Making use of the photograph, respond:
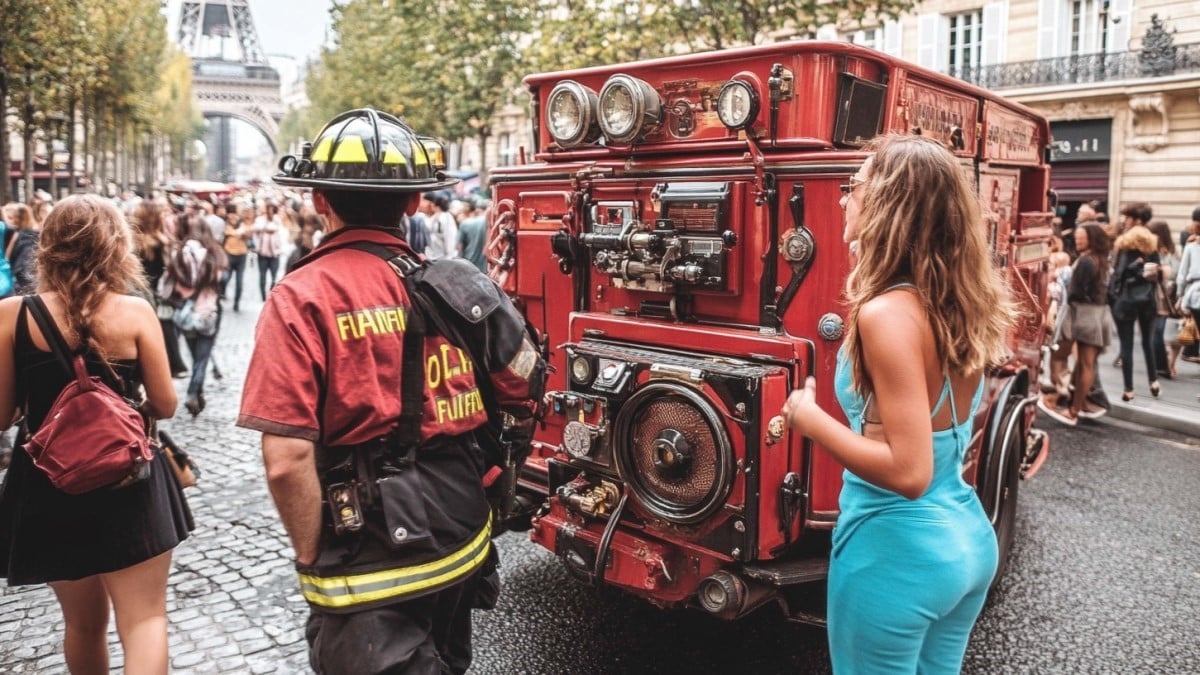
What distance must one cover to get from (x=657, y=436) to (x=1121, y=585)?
3029mm

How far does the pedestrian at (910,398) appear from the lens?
2162 mm

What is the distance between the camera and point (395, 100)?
93.9ft

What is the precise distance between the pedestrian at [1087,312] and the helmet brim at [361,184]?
26.2ft

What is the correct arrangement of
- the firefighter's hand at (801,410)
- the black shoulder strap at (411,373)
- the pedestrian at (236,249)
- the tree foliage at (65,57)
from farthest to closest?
the pedestrian at (236,249) < the tree foliage at (65,57) < the black shoulder strap at (411,373) < the firefighter's hand at (801,410)

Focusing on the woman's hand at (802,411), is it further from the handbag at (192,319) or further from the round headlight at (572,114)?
the handbag at (192,319)

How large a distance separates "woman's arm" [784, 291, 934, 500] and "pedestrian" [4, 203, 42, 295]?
723 centimetres

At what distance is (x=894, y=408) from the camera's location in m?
2.14

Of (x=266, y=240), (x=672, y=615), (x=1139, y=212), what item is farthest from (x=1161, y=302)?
(x=266, y=240)

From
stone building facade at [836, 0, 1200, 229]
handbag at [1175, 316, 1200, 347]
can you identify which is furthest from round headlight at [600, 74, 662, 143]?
stone building facade at [836, 0, 1200, 229]

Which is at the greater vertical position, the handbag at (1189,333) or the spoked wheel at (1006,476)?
the handbag at (1189,333)

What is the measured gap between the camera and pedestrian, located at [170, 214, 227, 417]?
8.56 m

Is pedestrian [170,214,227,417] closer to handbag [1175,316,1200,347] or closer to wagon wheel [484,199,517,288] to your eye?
wagon wheel [484,199,517,288]

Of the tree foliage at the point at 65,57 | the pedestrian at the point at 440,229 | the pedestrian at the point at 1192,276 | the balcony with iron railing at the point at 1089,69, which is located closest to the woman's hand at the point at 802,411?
the pedestrian at the point at 1192,276

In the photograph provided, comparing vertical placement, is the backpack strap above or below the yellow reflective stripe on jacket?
above
